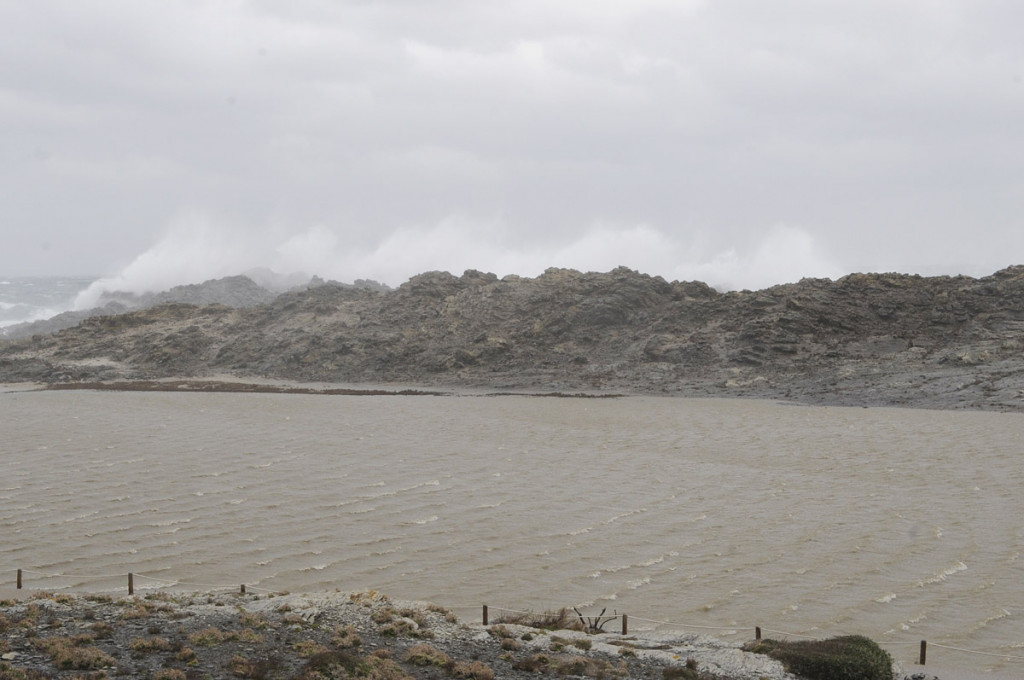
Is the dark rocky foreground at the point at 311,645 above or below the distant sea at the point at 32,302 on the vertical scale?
below

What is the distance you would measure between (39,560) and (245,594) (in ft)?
14.5

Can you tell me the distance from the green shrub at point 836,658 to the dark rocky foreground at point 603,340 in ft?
90.4

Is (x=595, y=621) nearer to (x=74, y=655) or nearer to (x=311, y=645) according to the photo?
(x=311, y=645)

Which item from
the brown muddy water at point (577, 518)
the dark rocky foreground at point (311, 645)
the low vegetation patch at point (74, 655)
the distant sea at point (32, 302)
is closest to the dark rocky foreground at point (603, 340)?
the brown muddy water at point (577, 518)

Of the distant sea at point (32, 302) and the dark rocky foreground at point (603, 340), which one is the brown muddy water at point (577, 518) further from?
the distant sea at point (32, 302)

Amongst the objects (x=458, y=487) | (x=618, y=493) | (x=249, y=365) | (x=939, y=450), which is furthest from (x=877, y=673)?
(x=249, y=365)

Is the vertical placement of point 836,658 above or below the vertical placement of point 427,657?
above

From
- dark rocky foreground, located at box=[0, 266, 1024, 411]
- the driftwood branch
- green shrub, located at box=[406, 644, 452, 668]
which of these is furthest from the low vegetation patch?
dark rocky foreground, located at box=[0, 266, 1024, 411]

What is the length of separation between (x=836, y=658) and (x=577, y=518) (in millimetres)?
8122

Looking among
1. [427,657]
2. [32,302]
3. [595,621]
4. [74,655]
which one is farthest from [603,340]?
[32,302]

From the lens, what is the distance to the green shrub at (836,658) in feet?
29.6

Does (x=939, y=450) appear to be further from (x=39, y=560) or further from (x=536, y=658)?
(x=39, y=560)

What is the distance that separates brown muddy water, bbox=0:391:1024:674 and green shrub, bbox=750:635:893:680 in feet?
3.46

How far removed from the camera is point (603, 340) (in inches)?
2029
